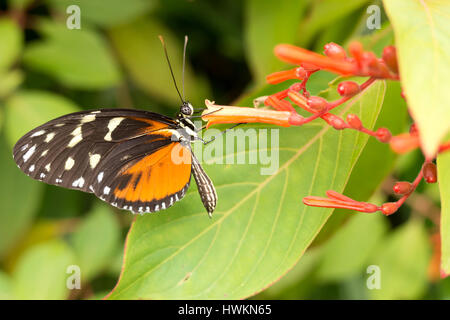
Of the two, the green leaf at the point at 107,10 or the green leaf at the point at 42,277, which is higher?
the green leaf at the point at 107,10

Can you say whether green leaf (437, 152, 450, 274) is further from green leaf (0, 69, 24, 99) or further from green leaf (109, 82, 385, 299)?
green leaf (0, 69, 24, 99)

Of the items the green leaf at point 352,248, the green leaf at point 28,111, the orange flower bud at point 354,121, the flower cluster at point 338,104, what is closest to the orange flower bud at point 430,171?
the flower cluster at point 338,104

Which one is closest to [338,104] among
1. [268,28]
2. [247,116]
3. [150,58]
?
[247,116]

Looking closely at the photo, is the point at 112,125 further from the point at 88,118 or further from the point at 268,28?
the point at 268,28

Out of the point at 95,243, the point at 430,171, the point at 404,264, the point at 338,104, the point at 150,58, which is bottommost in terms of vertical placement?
the point at 404,264

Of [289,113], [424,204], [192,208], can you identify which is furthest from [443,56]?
[424,204]

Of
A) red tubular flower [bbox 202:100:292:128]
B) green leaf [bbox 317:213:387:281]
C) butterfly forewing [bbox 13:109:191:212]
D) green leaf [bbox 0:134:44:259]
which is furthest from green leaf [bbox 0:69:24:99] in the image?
green leaf [bbox 317:213:387:281]

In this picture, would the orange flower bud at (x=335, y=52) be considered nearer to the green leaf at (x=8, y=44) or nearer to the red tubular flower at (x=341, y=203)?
the red tubular flower at (x=341, y=203)

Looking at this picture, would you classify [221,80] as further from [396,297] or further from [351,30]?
[396,297]
